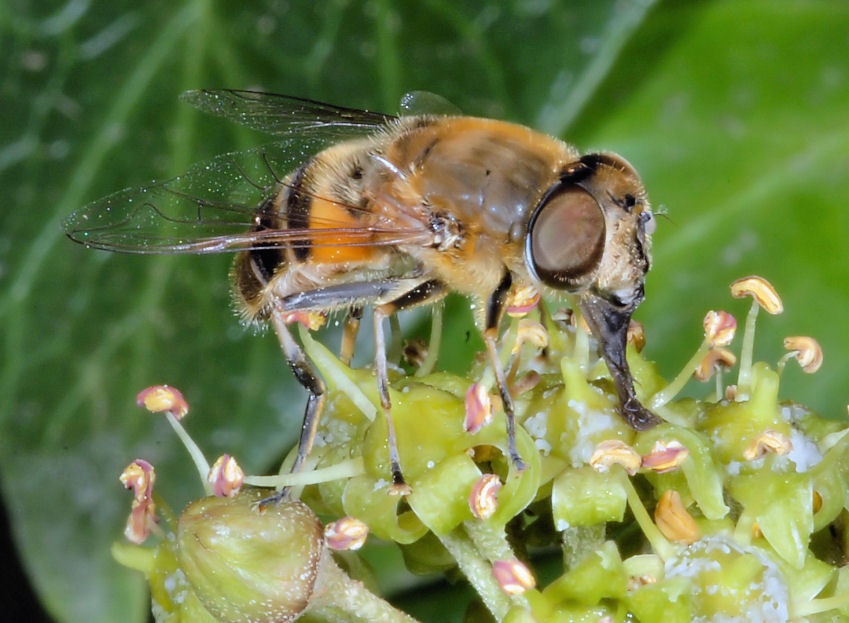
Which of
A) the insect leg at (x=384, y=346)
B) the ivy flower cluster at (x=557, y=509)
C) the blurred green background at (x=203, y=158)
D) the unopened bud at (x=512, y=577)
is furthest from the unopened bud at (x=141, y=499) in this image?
the blurred green background at (x=203, y=158)

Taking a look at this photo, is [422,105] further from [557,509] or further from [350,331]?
[557,509]

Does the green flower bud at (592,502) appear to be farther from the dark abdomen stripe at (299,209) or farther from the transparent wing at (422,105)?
the transparent wing at (422,105)

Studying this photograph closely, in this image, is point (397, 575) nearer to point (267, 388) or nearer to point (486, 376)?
point (267, 388)

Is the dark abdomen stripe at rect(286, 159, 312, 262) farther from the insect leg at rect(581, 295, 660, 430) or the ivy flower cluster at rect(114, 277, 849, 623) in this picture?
the insect leg at rect(581, 295, 660, 430)

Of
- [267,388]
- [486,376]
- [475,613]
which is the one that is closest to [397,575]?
[267,388]

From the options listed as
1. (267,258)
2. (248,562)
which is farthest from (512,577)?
(267,258)
